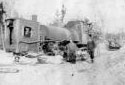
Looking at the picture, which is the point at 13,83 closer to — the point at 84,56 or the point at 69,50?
the point at 69,50

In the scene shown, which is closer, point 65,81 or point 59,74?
point 65,81

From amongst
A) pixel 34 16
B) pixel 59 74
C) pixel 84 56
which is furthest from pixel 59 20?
pixel 59 74

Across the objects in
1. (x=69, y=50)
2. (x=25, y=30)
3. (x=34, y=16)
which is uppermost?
(x=34, y=16)

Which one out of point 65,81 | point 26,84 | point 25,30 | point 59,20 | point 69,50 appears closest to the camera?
point 26,84

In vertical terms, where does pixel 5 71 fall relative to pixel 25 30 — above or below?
below

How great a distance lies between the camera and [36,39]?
20.9 meters

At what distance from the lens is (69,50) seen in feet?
44.7

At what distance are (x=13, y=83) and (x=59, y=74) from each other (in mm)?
2853

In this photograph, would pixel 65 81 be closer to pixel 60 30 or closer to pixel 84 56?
pixel 84 56

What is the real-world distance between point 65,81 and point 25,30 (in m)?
12.2

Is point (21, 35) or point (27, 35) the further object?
point (27, 35)

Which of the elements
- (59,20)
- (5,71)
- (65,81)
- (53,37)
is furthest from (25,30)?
(59,20)

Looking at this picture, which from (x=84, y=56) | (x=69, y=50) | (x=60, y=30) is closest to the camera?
(x=69, y=50)

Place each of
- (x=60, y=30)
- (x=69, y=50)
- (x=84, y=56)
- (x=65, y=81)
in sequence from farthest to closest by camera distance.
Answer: (x=60, y=30)
(x=84, y=56)
(x=69, y=50)
(x=65, y=81)
